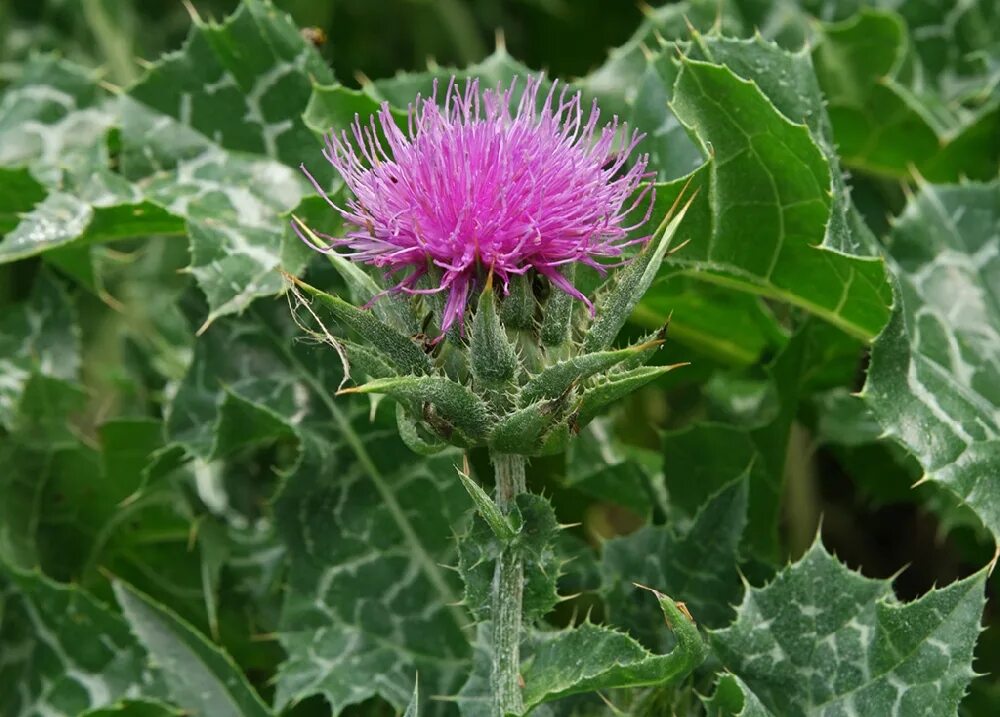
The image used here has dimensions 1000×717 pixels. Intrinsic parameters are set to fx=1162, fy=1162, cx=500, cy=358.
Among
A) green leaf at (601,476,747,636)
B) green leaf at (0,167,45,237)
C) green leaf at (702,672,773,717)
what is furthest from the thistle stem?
green leaf at (0,167,45,237)

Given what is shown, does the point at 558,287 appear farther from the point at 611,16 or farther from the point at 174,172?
the point at 611,16

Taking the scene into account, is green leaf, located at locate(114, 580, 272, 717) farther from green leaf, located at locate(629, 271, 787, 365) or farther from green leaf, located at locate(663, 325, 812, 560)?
green leaf, located at locate(629, 271, 787, 365)

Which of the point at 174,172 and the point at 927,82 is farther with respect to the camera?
the point at 927,82

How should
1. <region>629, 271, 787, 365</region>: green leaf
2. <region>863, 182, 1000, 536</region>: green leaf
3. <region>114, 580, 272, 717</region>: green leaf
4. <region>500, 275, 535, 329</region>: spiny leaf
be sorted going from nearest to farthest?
<region>500, 275, 535, 329</region>: spiny leaf
<region>863, 182, 1000, 536</region>: green leaf
<region>114, 580, 272, 717</region>: green leaf
<region>629, 271, 787, 365</region>: green leaf

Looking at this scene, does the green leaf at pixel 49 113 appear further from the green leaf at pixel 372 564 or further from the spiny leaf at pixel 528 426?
the spiny leaf at pixel 528 426

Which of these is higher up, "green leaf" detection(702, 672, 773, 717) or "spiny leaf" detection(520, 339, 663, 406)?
"spiny leaf" detection(520, 339, 663, 406)

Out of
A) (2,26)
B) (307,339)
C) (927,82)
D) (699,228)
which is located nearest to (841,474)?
(927,82)

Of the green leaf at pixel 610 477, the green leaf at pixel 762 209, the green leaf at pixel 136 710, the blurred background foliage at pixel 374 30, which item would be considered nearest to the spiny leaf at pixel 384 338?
the green leaf at pixel 762 209
